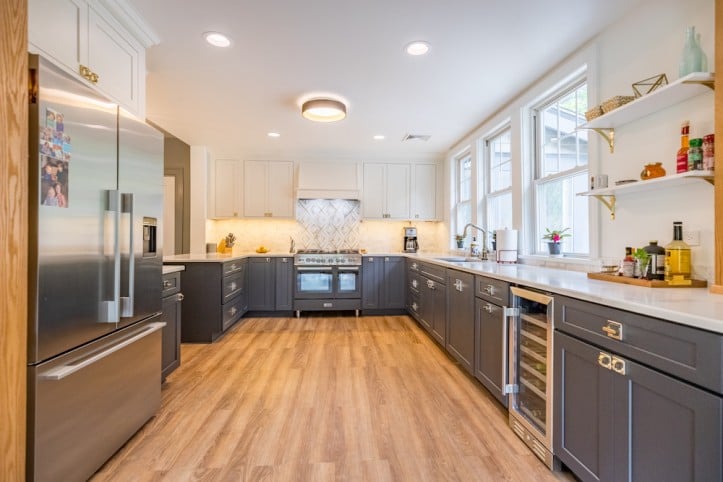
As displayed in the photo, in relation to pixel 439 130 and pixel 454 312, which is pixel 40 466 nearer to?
pixel 454 312

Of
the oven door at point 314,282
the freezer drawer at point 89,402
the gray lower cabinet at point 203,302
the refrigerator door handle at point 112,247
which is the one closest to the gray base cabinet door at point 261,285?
the oven door at point 314,282

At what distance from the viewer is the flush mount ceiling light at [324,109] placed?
3.23 metres

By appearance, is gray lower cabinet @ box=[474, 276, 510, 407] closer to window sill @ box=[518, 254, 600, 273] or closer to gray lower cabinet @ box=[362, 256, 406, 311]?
window sill @ box=[518, 254, 600, 273]

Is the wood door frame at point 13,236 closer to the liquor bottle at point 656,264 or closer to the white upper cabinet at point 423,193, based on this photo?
the liquor bottle at point 656,264

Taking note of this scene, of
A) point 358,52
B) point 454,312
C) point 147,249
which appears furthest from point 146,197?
point 454,312

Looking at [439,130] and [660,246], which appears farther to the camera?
[439,130]

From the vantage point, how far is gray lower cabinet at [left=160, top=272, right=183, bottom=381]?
243 cm

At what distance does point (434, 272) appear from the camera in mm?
3543

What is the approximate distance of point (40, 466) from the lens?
1.22 meters

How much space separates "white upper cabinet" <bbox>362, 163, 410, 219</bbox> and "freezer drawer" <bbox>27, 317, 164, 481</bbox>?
3.79 m

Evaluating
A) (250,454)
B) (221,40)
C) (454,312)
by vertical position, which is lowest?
(250,454)

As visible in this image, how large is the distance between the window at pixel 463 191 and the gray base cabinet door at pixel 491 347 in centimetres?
248

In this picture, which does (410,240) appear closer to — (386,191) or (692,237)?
(386,191)

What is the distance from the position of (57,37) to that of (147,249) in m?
1.09
